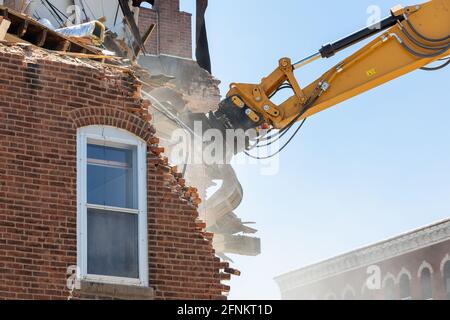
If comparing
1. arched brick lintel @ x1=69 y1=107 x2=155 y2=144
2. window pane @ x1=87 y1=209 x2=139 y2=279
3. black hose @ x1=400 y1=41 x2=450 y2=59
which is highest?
black hose @ x1=400 y1=41 x2=450 y2=59

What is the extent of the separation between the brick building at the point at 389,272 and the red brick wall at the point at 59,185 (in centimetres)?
3272

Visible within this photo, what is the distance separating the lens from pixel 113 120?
1773 cm

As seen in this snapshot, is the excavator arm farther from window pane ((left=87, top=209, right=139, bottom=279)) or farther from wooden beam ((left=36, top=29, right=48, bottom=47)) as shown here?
window pane ((left=87, top=209, right=139, bottom=279))

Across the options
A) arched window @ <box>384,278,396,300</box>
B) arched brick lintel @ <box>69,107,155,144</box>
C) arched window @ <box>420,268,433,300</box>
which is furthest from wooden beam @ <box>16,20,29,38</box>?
arched window @ <box>384,278,396,300</box>

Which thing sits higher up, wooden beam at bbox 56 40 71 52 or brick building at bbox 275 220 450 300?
brick building at bbox 275 220 450 300

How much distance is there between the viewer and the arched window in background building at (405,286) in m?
52.2

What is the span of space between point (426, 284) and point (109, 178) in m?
35.4

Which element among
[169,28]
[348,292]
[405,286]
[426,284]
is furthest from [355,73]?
[348,292]

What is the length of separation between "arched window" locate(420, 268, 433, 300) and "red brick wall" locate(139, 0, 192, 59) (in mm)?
18532

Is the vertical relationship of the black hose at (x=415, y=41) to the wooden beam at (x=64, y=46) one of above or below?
above

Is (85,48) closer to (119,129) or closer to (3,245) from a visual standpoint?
(119,129)

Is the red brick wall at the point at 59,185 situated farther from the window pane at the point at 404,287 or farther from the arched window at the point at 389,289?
the arched window at the point at 389,289

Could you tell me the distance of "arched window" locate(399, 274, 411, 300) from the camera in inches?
2055

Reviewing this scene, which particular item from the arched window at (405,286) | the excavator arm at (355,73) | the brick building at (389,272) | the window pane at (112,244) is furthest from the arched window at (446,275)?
the window pane at (112,244)
